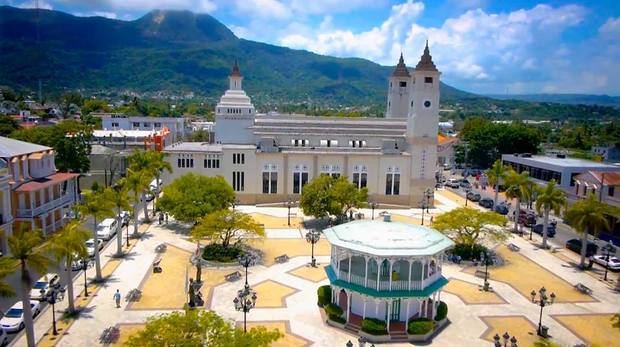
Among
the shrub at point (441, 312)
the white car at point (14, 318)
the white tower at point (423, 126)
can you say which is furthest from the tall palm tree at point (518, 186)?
the white car at point (14, 318)

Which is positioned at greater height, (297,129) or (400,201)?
(297,129)

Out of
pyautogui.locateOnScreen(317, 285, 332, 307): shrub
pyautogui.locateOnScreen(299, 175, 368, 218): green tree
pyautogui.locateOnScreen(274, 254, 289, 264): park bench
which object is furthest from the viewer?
pyautogui.locateOnScreen(299, 175, 368, 218): green tree

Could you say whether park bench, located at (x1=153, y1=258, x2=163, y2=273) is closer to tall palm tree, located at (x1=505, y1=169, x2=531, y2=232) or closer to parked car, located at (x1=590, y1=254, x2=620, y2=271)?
tall palm tree, located at (x1=505, y1=169, x2=531, y2=232)

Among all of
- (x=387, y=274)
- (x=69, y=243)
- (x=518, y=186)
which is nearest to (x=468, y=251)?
(x=518, y=186)

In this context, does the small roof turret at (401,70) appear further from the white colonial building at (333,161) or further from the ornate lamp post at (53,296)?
the ornate lamp post at (53,296)

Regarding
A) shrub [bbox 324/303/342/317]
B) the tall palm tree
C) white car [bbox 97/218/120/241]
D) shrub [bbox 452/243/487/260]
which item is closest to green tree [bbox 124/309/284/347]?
shrub [bbox 324/303/342/317]

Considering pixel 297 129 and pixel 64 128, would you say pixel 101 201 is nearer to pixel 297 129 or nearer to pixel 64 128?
pixel 297 129

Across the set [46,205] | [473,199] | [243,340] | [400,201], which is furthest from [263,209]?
[243,340]
